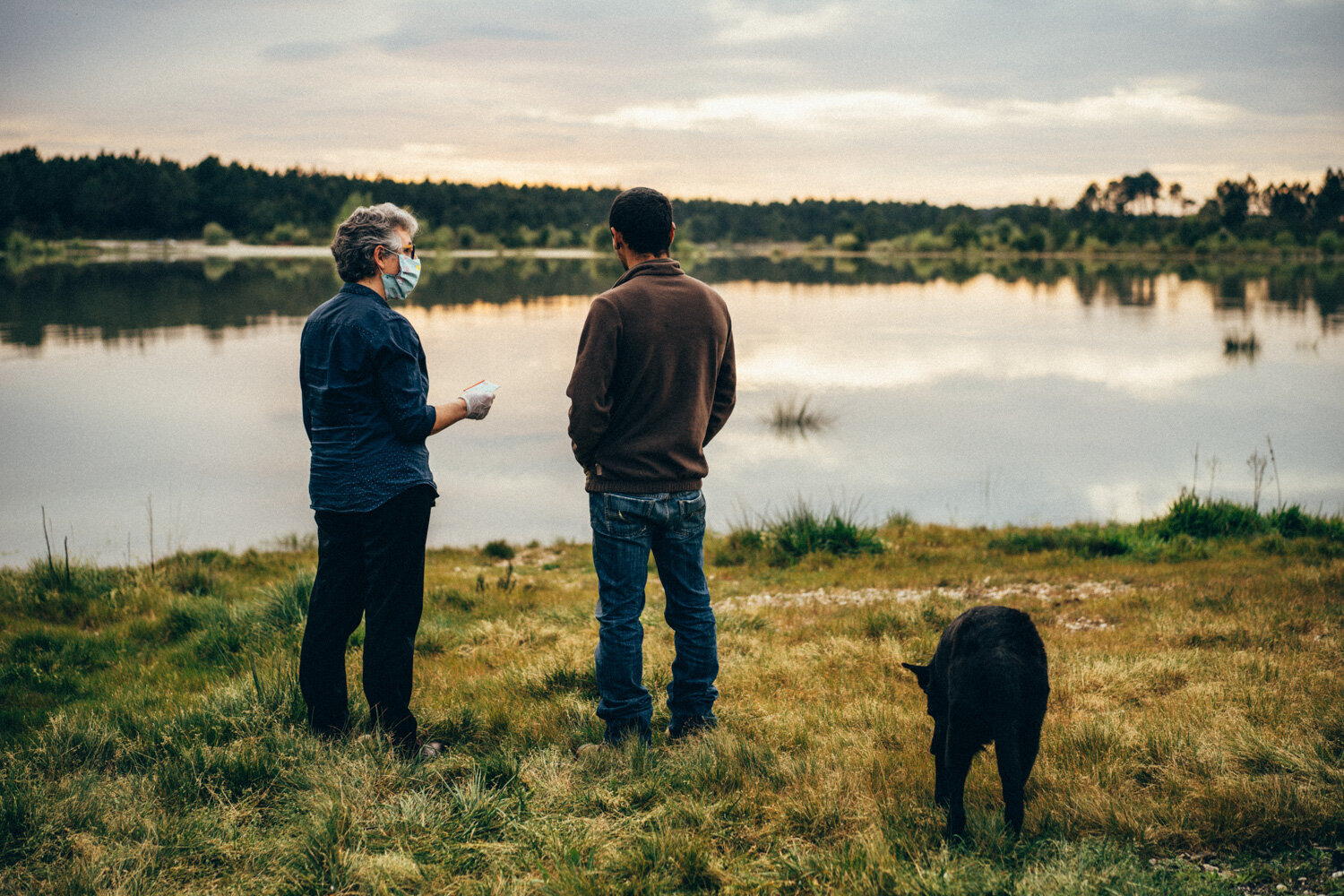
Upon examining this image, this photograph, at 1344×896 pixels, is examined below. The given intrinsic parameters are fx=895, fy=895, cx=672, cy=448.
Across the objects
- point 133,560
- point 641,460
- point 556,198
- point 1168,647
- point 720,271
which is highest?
point 556,198

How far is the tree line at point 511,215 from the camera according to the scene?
8812 centimetres

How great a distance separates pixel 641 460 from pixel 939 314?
4173 centimetres

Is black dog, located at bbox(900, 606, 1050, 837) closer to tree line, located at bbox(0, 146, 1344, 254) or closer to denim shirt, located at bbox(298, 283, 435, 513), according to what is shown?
denim shirt, located at bbox(298, 283, 435, 513)

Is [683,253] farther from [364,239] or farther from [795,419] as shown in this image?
[364,239]

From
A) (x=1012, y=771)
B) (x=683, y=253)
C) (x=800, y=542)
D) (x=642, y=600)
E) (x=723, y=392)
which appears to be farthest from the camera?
(x=683, y=253)

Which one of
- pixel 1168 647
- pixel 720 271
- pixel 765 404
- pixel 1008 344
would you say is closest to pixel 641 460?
pixel 1168 647

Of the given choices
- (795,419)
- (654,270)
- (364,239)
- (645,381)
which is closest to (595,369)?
(645,381)

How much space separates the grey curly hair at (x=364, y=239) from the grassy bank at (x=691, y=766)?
6.17 feet

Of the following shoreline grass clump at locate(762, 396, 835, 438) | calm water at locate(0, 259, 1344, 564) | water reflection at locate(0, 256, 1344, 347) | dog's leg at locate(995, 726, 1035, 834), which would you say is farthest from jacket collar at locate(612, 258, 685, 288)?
water reflection at locate(0, 256, 1344, 347)

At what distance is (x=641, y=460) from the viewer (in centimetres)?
344

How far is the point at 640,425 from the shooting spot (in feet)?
11.3

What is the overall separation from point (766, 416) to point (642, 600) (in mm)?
16346

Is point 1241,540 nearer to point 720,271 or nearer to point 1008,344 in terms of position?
point 1008,344

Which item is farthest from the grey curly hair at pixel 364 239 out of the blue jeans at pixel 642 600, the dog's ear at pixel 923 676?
the dog's ear at pixel 923 676
